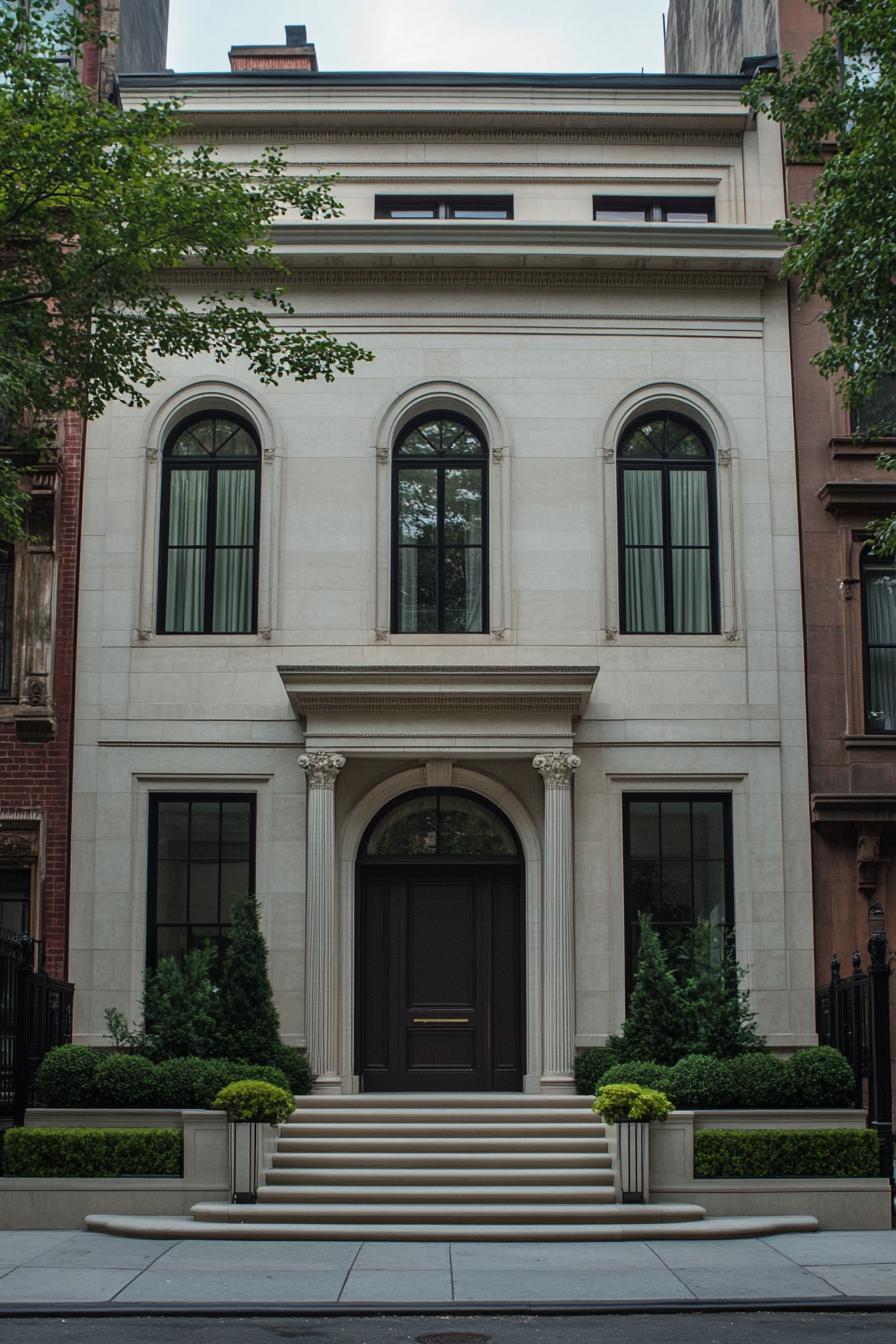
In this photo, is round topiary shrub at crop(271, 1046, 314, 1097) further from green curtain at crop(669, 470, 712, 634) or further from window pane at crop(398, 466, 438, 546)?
green curtain at crop(669, 470, 712, 634)

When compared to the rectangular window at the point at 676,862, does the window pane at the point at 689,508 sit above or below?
above

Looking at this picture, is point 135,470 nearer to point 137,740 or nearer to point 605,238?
point 137,740

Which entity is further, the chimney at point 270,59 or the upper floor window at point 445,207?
the chimney at point 270,59

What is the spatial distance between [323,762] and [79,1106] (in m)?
5.15

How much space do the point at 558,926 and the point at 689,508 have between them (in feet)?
20.2

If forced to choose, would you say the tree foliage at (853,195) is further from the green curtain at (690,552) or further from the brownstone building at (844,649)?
the green curtain at (690,552)

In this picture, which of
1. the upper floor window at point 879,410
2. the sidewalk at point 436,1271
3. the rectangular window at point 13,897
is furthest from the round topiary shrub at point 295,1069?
the upper floor window at point 879,410

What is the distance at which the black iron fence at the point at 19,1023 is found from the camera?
56.8 feet

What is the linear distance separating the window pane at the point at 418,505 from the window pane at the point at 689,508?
10.8ft

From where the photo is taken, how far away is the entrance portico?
1947cm

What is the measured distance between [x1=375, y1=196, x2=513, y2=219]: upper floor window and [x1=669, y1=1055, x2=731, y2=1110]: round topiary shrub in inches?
483

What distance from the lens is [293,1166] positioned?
1711 cm

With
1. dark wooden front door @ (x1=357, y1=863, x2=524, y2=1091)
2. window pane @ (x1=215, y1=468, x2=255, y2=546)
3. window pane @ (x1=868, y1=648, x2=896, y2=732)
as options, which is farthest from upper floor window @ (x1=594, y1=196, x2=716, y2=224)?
dark wooden front door @ (x1=357, y1=863, x2=524, y2=1091)

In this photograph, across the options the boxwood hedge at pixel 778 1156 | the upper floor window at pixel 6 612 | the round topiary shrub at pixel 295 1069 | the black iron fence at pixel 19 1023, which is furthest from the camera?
the upper floor window at pixel 6 612
